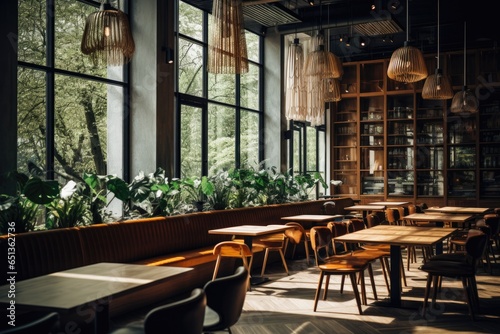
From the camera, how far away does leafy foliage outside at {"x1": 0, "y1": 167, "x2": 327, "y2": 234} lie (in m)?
5.33

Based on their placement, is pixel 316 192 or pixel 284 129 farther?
pixel 316 192

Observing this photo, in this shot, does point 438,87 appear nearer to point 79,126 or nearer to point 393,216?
point 393,216

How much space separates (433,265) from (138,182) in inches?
144

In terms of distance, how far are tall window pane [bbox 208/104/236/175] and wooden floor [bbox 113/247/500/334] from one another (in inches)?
164

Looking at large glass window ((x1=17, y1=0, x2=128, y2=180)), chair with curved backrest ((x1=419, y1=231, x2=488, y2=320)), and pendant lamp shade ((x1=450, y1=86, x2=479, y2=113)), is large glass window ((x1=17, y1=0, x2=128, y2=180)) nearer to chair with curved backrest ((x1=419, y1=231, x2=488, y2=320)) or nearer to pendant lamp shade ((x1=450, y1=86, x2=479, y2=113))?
chair with curved backrest ((x1=419, y1=231, x2=488, y2=320))

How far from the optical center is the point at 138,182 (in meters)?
7.00

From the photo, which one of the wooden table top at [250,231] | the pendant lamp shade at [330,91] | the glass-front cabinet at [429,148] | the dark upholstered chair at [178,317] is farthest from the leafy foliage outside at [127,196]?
the glass-front cabinet at [429,148]

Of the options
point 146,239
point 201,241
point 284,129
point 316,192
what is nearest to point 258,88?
point 284,129

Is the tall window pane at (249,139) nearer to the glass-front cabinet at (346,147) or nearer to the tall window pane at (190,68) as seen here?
the tall window pane at (190,68)

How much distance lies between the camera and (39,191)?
208 inches

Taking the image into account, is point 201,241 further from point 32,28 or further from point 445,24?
point 445,24

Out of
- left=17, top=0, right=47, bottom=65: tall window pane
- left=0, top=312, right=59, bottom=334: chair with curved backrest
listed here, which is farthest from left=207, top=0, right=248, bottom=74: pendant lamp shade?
left=0, top=312, right=59, bottom=334: chair with curved backrest

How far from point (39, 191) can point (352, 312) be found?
3.33 m

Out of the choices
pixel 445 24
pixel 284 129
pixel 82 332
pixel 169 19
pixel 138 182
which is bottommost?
pixel 82 332
